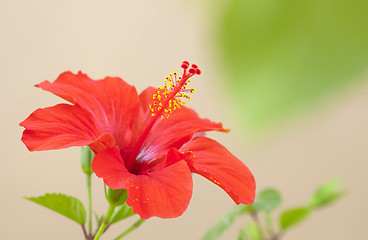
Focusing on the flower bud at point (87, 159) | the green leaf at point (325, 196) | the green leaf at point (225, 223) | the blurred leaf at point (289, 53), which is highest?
the green leaf at point (325, 196)

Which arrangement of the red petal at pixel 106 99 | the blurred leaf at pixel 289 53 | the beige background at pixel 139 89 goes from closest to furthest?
1. the blurred leaf at pixel 289 53
2. the red petal at pixel 106 99
3. the beige background at pixel 139 89

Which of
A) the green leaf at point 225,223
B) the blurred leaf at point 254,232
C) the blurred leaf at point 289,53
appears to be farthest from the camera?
the blurred leaf at point 254,232

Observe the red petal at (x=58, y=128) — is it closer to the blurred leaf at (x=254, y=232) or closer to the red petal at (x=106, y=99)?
the red petal at (x=106, y=99)

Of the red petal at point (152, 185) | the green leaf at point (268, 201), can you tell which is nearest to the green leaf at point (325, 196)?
the green leaf at point (268, 201)

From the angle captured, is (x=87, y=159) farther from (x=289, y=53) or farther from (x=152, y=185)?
(x=289, y=53)

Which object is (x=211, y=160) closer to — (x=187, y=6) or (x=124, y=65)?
(x=187, y=6)

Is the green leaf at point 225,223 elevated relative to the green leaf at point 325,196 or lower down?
lower down
